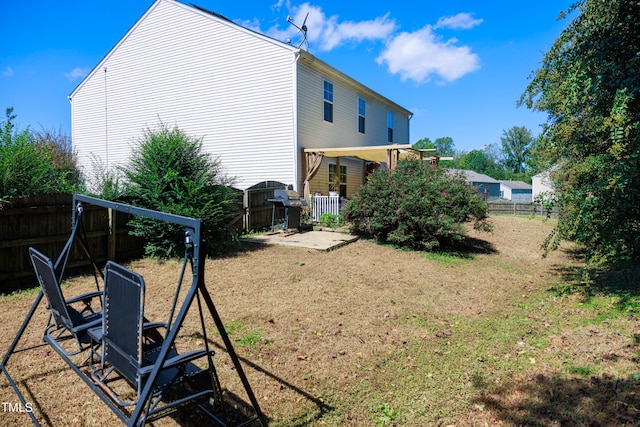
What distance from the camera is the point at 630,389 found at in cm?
331

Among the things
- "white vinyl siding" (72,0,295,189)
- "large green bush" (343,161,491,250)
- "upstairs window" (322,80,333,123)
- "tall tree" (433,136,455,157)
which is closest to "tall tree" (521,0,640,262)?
"large green bush" (343,161,491,250)

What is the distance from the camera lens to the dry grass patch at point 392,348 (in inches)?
126

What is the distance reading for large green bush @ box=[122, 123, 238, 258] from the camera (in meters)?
7.98

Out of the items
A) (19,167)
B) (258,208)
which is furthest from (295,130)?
(19,167)

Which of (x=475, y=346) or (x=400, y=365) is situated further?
(x=475, y=346)

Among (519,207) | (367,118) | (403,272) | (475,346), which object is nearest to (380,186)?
(403,272)

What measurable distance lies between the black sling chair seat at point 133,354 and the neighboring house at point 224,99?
10927 millimetres

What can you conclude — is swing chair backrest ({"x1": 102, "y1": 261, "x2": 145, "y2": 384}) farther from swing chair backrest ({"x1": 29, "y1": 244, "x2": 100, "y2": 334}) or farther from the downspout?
the downspout

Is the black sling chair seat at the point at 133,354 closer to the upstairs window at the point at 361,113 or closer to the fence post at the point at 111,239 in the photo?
the fence post at the point at 111,239

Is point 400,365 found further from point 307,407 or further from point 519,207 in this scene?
point 519,207

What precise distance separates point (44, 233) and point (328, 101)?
12.5 m

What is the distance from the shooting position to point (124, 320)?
2.50 metres

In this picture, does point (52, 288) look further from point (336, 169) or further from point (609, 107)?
point (336, 169)

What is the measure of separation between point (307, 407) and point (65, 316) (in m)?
2.13
